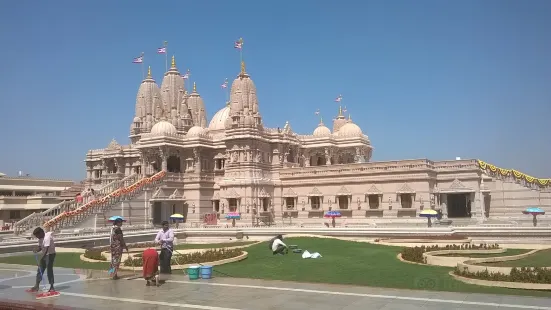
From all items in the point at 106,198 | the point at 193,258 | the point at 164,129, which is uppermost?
the point at 164,129

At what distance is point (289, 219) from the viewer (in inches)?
2186

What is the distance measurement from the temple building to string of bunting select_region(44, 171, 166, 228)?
3.92 ft

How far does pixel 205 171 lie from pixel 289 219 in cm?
1291

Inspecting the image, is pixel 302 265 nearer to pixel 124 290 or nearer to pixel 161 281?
pixel 161 281

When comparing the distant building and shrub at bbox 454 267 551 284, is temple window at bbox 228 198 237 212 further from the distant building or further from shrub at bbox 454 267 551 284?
shrub at bbox 454 267 551 284

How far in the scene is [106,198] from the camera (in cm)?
4756

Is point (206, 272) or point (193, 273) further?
point (206, 272)

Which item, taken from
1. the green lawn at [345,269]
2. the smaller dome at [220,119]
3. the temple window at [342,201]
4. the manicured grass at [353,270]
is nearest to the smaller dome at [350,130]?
the smaller dome at [220,119]

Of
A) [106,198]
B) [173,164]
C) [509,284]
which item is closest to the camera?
[509,284]

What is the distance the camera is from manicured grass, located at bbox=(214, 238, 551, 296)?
17016 millimetres

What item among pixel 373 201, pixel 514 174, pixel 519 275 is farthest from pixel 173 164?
pixel 519 275

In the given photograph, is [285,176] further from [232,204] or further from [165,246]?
[165,246]

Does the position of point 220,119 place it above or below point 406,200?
above

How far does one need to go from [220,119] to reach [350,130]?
723 inches
